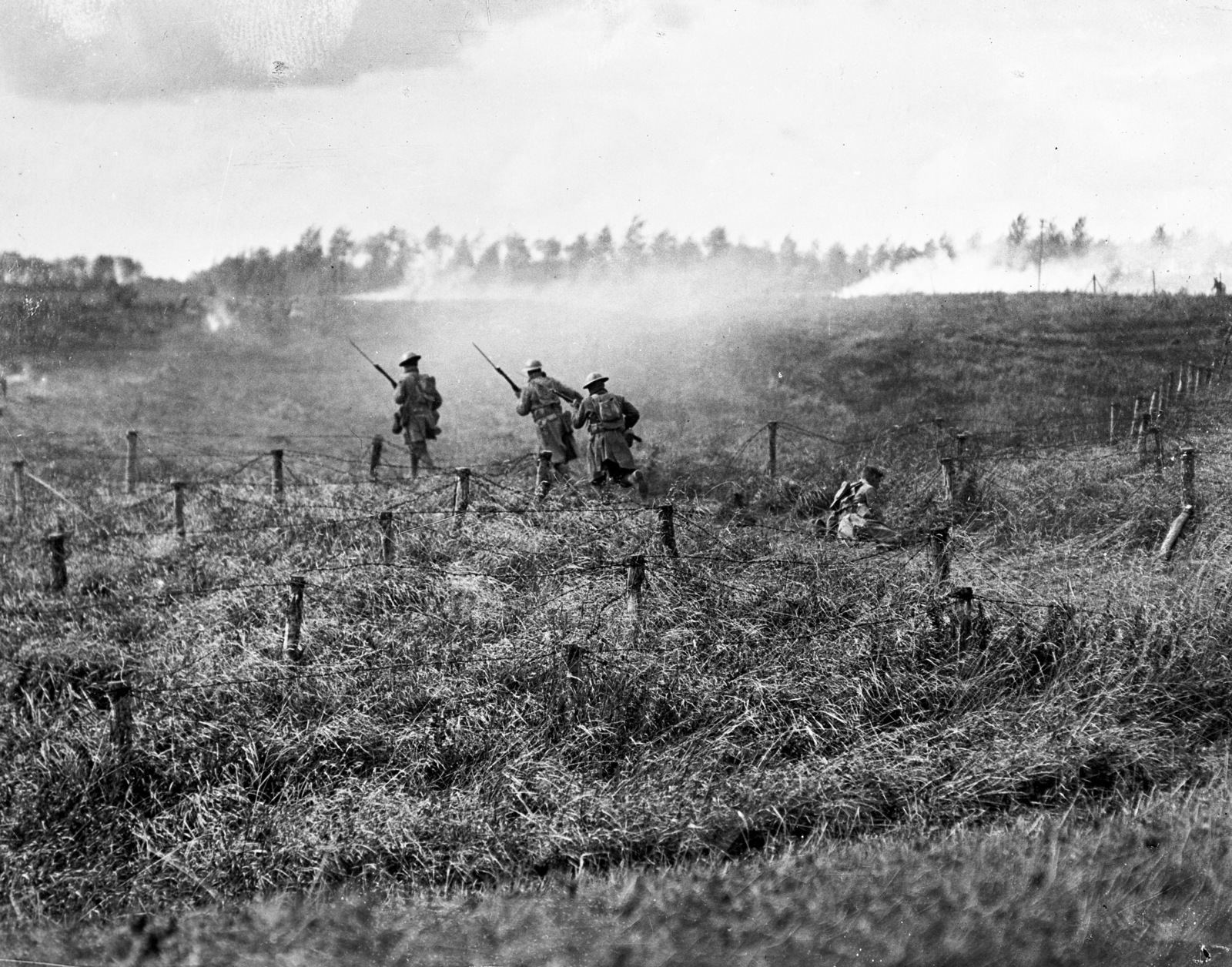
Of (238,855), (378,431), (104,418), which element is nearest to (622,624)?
(238,855)

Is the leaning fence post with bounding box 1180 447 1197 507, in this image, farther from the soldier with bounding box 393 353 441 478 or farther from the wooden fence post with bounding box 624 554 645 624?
the soldier with bounding box 393 353 441 478

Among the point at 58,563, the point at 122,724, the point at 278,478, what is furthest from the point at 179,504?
the point at 122,724

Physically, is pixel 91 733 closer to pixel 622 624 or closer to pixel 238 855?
pixel 238 855

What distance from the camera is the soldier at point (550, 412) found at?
45.3ft

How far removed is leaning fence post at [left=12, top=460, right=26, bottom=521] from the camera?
14128mm

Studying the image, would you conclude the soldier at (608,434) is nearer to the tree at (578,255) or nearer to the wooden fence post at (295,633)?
the wooden fence post at (295,633)

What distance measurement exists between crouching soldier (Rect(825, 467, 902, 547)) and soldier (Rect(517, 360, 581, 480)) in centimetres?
359

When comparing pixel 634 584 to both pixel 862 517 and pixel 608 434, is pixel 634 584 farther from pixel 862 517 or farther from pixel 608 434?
pixel 608 434

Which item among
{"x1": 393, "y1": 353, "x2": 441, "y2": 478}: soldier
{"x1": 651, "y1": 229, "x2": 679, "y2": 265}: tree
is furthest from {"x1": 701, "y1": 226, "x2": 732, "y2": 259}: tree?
{"x1": 393, "y1": 353, "x2": 441, "y2": 478}: soldier

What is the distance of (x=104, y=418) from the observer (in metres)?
22.8

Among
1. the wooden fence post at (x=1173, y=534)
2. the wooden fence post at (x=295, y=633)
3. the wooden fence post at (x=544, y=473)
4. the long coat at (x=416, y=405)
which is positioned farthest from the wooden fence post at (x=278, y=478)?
the wooden fence post at (x=1173, y=534)

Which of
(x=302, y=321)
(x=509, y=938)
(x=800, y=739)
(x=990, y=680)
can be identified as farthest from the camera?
(x=302, y=321)

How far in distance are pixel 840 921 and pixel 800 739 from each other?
5.10ft

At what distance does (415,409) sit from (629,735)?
952 centimetres
